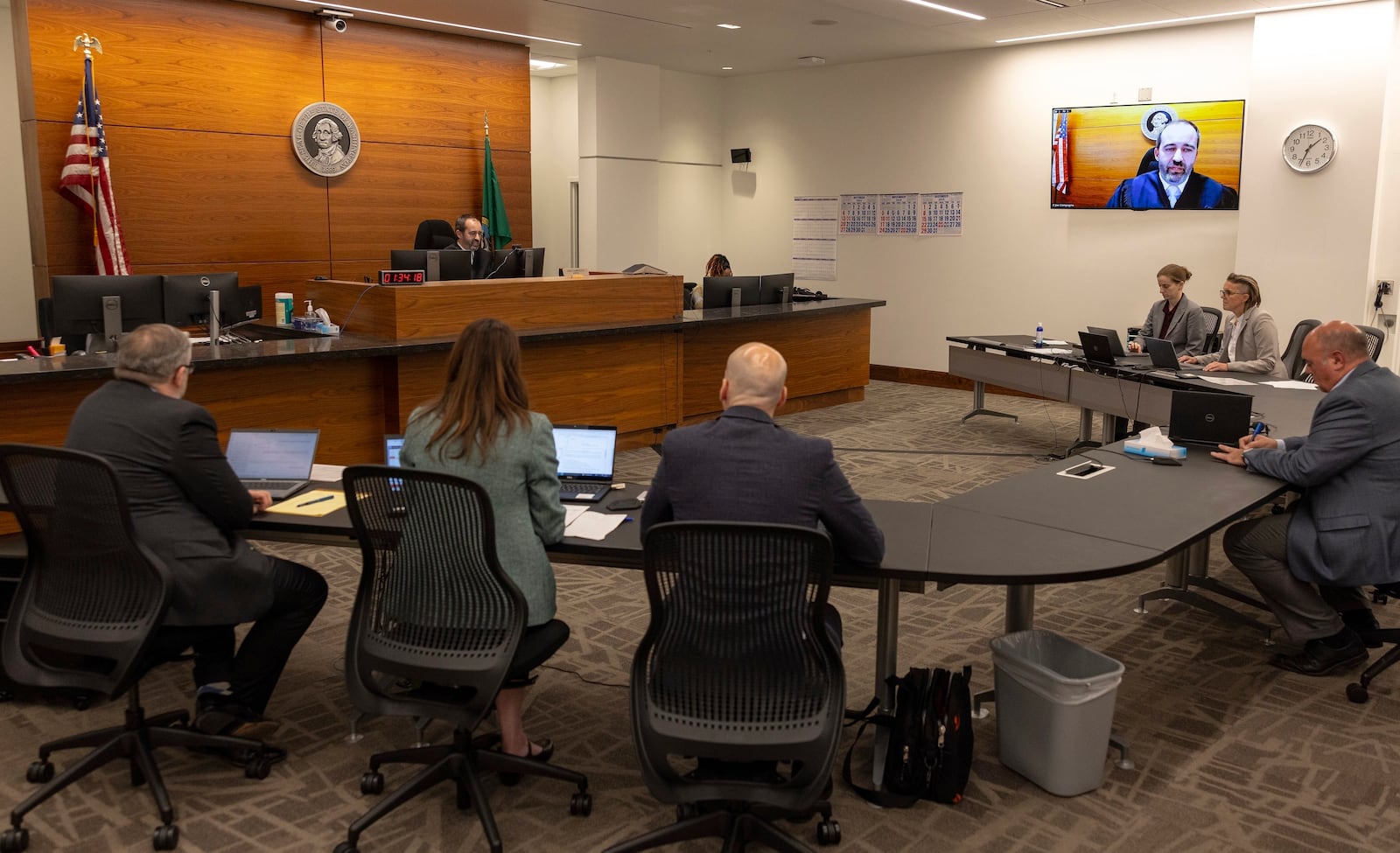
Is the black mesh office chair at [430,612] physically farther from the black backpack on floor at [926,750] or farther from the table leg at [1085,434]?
the table leg at [1085,434]

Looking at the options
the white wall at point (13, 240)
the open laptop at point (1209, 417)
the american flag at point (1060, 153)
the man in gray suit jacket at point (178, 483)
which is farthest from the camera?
the american flag at point (1060, 153)

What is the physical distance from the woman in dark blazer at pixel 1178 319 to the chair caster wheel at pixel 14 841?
257 inches

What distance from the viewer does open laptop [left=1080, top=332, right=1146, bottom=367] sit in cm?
667

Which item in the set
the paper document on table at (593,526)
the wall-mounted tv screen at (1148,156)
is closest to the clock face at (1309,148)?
the wall-mounted tv screen at (1148,156)

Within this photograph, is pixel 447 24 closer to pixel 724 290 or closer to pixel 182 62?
pixel 182 62

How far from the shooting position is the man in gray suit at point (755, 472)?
2.42 metres

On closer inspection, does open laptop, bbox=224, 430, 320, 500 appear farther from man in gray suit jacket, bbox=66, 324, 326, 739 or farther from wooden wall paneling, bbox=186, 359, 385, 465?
wooden wall paneling, bbox=186, 359, 385, 465

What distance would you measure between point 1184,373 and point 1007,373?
1539 millimetres

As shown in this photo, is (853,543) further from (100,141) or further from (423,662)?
(100,141)

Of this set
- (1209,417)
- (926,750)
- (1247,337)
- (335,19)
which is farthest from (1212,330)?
(335,19)

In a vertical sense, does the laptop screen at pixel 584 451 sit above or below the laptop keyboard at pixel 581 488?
above

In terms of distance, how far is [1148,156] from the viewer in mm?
8703

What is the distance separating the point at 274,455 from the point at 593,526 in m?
1.19

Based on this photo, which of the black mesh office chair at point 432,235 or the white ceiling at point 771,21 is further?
the black mesh office chair at point 432,235
